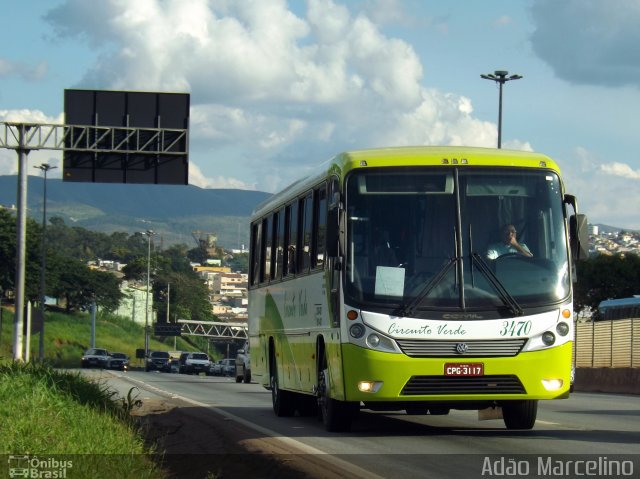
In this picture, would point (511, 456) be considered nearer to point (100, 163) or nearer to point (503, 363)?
point (503, 363)

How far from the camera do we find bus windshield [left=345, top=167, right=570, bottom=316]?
15.0m

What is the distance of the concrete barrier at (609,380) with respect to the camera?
119 ft

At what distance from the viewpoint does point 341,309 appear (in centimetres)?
1515

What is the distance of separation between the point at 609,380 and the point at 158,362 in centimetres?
4753

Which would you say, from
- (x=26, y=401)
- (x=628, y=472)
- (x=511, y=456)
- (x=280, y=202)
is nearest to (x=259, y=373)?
(x=280, y=202)

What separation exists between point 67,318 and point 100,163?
85.8m

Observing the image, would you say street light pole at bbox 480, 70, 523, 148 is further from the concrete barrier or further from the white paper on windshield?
the white paper on windshield

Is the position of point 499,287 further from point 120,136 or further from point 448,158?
point 120,136

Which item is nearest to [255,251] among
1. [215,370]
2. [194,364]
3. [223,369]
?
[223,369]

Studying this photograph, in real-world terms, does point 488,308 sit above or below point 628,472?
above

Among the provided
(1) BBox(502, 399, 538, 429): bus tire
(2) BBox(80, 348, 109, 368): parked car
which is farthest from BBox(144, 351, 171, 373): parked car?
(1) BBox(502, 399, 538, 429): bus tire

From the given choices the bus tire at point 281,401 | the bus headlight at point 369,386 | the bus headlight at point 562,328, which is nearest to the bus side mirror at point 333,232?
the bus headlight at point 369,386

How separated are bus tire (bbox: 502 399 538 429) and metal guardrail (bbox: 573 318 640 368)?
66.7 ft

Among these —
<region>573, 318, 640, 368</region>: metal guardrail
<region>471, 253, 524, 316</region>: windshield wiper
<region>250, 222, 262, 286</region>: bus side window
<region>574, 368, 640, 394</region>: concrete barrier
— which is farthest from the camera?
<region>573, 318, 640, 368</region>: metal guardrail
